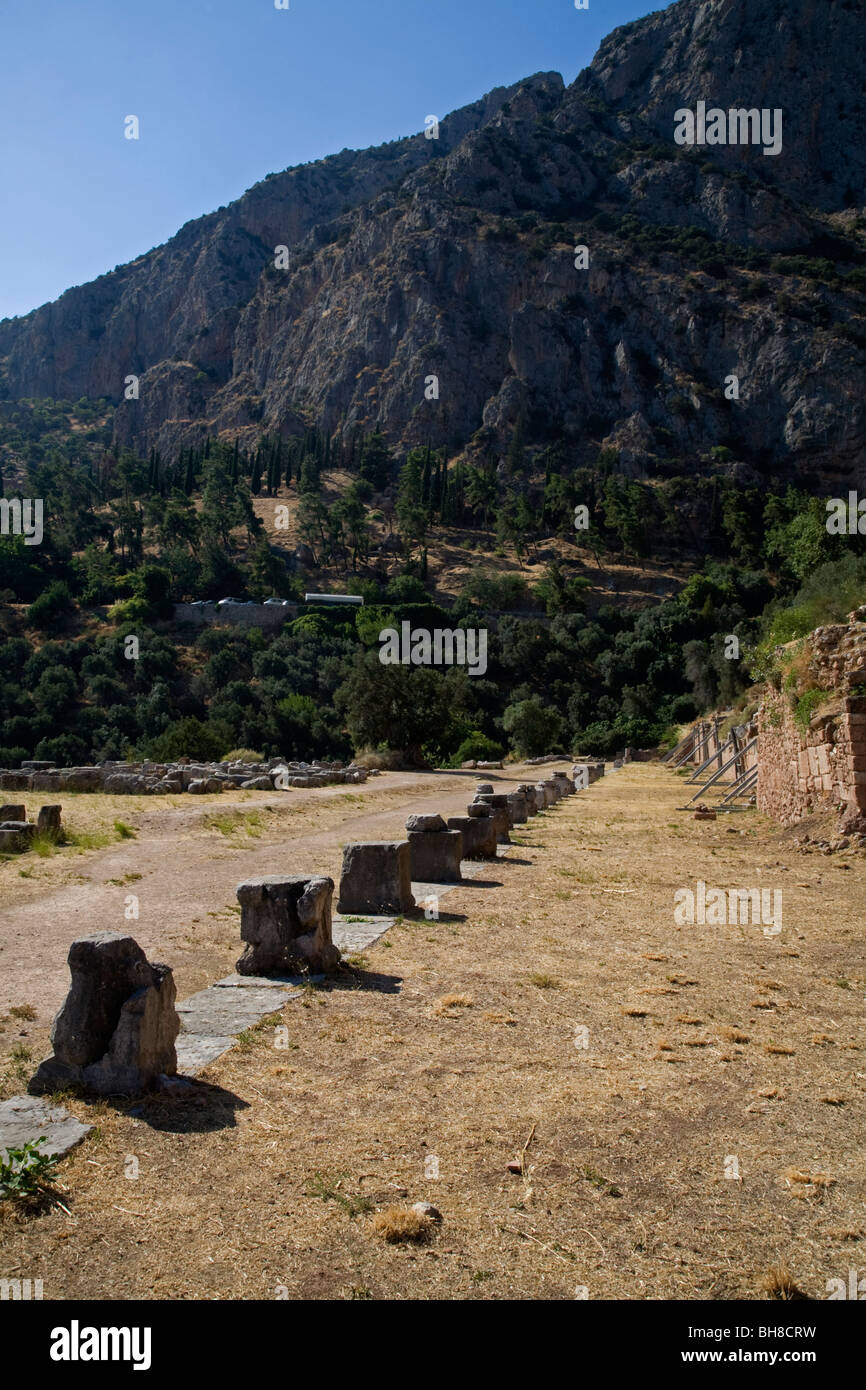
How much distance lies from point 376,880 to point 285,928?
9.03 feet

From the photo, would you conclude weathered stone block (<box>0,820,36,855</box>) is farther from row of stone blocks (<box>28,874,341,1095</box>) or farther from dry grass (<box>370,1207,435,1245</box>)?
dry grass (<box>370,1207,435,1245</box>)

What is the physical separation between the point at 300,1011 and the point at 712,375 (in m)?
123

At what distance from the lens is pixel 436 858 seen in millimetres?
12688

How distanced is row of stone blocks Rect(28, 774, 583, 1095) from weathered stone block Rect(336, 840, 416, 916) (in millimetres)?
11

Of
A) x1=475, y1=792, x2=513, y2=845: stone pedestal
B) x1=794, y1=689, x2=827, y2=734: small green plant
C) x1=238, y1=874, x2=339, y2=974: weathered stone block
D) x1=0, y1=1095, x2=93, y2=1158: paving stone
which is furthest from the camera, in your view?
x1=475, y1=792, x2=513, y2=845: stone pedestal

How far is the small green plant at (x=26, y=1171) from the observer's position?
3898mm

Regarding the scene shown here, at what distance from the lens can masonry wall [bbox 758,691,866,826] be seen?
14336 millimetres

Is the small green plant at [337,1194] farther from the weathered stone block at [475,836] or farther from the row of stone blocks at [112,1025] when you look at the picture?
the weathered stone block at [475,836]

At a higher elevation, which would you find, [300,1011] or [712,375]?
[712,375]

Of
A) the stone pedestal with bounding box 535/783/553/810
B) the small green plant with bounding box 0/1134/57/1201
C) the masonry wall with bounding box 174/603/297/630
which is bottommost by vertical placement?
the stone pedestal with bounding box 535/783/553/810

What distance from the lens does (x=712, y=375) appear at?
116m

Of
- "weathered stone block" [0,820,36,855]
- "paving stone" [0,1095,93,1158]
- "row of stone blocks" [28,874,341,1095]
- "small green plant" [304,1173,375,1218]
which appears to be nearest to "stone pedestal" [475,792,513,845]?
"weathered stone block" [0,820,36,855]

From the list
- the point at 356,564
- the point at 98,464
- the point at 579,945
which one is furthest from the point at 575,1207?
the point at 98,464
